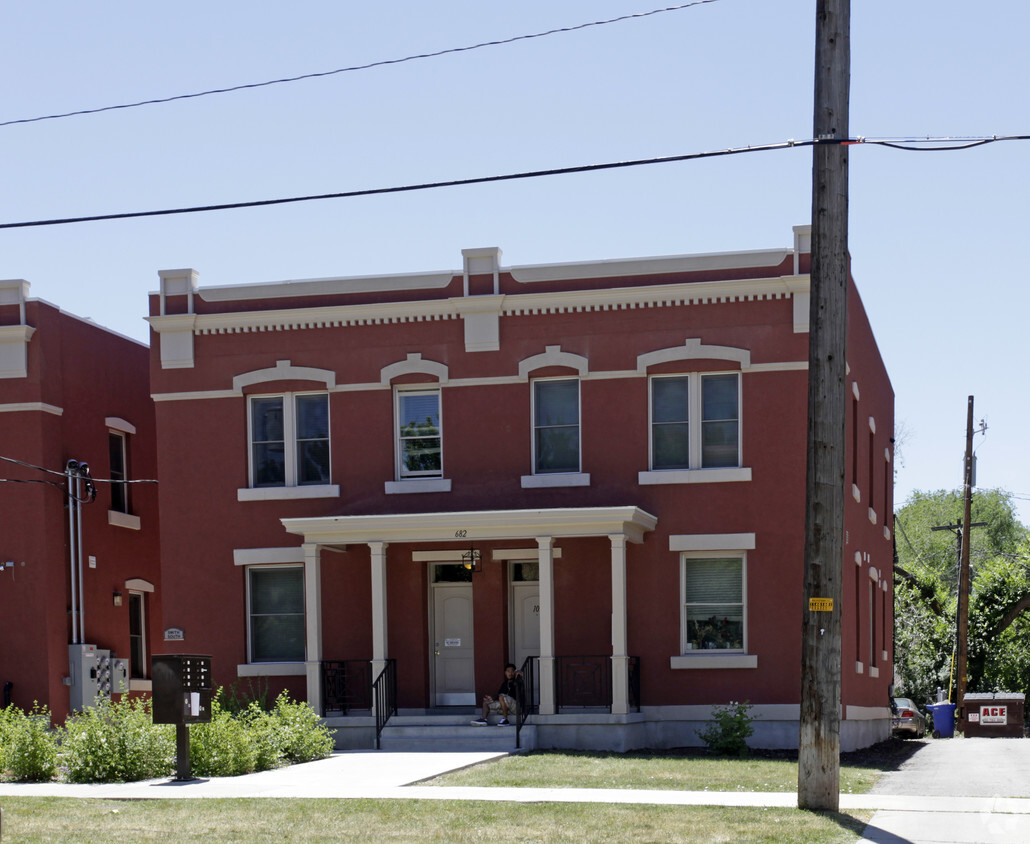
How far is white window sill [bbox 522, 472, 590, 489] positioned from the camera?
73.1 feet

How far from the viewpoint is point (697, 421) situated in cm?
2205

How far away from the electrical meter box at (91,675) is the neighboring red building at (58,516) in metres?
0.02

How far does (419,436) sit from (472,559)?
228 cm

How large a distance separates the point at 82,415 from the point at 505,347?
8.37 metres

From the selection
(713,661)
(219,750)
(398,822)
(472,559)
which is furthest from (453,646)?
(398,822)

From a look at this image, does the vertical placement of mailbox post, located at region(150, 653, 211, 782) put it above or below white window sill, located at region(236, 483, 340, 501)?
below

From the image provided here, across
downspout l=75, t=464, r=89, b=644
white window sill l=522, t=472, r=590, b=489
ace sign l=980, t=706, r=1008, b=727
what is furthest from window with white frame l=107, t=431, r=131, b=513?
ace sign l=980, t=706, r=1008, b=727

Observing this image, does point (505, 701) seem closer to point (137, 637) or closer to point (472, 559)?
point (472, 559)

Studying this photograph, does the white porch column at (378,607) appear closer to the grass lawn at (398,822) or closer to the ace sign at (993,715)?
the grass lawn at (398,822)

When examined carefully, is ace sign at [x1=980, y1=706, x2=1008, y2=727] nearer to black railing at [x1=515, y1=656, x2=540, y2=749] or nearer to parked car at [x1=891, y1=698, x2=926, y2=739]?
parked car at [x1=891, y1=698, x2=926, y2=739]

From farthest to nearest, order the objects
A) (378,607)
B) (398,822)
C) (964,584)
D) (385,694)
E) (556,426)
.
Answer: (964,584), (556,426), (378,607), (385,694), (398,822)

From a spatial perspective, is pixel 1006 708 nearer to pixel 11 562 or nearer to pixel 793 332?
pixel 793 332

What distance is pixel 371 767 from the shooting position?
17.7m

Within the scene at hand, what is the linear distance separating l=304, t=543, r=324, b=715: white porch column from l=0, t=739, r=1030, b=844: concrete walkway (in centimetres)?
319
